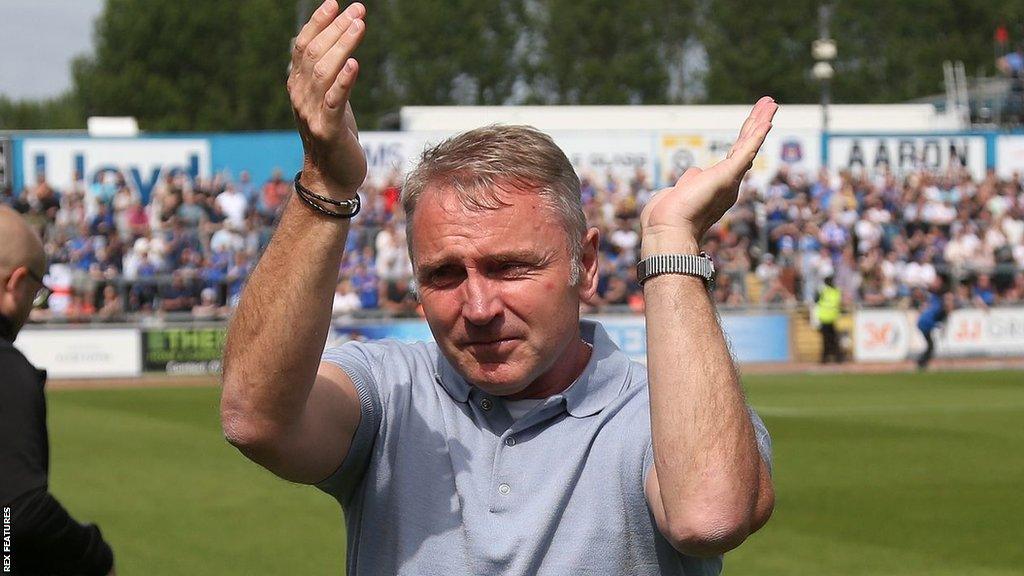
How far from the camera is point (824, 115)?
3653 centimetres

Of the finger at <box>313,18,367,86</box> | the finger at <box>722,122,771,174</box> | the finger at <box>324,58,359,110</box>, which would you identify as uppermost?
the finger at <box>313,18,367,86</box>

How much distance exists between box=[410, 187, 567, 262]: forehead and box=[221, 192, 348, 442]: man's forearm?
0.82 ft

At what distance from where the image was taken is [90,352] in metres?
25.9

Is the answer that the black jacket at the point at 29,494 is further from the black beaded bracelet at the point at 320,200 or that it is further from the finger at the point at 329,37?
the finger at the point at 329,37

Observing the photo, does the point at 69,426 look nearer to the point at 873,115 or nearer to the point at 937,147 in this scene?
the point at 937,147

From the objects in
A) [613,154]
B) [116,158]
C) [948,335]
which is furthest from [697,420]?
[613,154]

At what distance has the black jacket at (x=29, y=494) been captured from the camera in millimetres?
3631

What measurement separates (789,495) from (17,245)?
876cm

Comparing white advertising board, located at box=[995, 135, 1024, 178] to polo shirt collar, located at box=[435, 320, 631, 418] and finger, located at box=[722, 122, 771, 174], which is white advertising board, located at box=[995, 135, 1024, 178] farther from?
finger, located at box=[722, 122, 771, 174]

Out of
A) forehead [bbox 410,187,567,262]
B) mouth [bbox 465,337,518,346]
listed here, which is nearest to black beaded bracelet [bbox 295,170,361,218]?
forehead [bbox 410,187,567,262]

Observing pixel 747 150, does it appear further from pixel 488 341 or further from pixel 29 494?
pixel 29 494

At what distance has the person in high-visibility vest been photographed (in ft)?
90.3

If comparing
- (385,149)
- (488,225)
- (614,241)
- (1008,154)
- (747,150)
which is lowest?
(614,241)

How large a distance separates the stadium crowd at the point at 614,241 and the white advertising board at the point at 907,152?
86 centimetres
